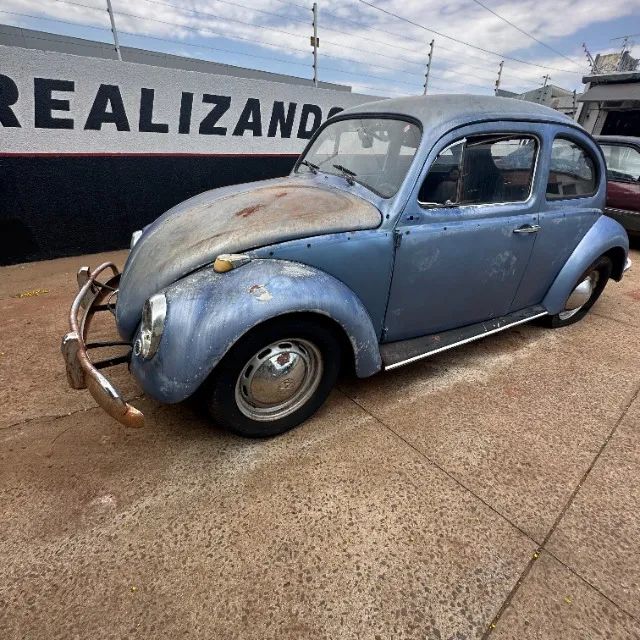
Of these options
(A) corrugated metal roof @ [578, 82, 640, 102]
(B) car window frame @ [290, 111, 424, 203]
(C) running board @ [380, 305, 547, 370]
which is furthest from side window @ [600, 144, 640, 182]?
(B) car window frame @ [290, 111, 424, 203]

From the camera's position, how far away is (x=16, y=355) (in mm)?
2887

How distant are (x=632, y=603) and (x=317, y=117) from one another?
6242 mm

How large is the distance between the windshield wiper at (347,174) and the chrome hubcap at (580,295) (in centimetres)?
230

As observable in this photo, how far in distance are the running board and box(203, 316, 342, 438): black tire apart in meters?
0.40

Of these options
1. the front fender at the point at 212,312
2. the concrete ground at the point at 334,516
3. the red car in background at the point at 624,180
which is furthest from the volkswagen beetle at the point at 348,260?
the red car in background at the point at 624,180

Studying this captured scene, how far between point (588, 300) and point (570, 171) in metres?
1.42

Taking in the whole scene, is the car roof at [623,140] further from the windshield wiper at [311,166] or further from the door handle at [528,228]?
the windshield wiper at [311,166]

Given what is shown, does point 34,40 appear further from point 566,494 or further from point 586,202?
point 566,494

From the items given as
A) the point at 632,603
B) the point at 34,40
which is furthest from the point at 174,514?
the point at 34,40

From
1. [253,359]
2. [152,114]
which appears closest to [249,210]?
[253,359]

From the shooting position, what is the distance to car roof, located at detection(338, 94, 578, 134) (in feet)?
8.04

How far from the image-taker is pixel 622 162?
6.18m

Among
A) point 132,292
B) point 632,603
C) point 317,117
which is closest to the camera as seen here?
point 632,603

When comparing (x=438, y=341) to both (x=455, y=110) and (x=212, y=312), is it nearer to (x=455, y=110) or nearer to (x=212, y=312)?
(x=455, y=110)
